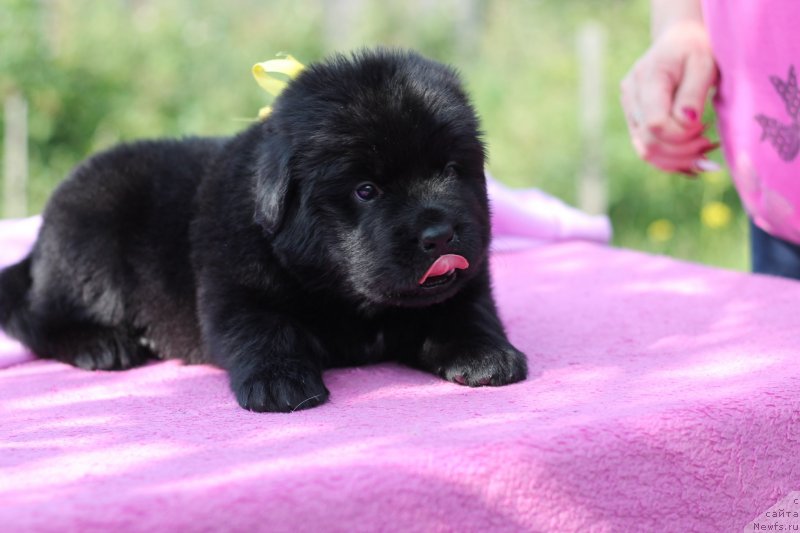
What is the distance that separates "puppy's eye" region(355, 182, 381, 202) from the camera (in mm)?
2084

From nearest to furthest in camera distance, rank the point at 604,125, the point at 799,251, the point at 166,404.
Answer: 1. the point at 166,404
2. the point at 799,251
3. the point at 604,125

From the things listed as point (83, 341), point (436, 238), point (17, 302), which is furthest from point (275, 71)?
point (17, 302)

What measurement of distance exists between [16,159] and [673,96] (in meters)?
4.37

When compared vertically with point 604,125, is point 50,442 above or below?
above

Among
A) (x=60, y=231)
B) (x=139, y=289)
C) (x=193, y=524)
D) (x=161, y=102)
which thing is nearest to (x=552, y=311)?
(x=139, y=289)

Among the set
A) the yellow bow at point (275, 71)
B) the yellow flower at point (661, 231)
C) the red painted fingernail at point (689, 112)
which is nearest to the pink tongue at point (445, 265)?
the yellow bow at point (275, 71)

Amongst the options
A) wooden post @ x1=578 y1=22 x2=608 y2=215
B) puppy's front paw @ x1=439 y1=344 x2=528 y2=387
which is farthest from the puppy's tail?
wooden post @ x1=578 y1=22 x2=608 y2=215

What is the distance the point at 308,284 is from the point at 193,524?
0.94 metres

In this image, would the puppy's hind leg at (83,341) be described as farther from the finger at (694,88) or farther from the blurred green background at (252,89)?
the blurred green background at (252,89)

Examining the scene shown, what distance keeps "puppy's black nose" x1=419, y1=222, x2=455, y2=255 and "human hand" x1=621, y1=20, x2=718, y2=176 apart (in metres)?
1.10

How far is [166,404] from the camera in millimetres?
2082

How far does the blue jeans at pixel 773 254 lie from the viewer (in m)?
3.25

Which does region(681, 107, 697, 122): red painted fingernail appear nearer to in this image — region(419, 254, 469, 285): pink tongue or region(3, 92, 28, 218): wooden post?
region(419, 254, 469, 285): pink tongue

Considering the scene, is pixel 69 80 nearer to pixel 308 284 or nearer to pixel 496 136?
pixel 496 136
